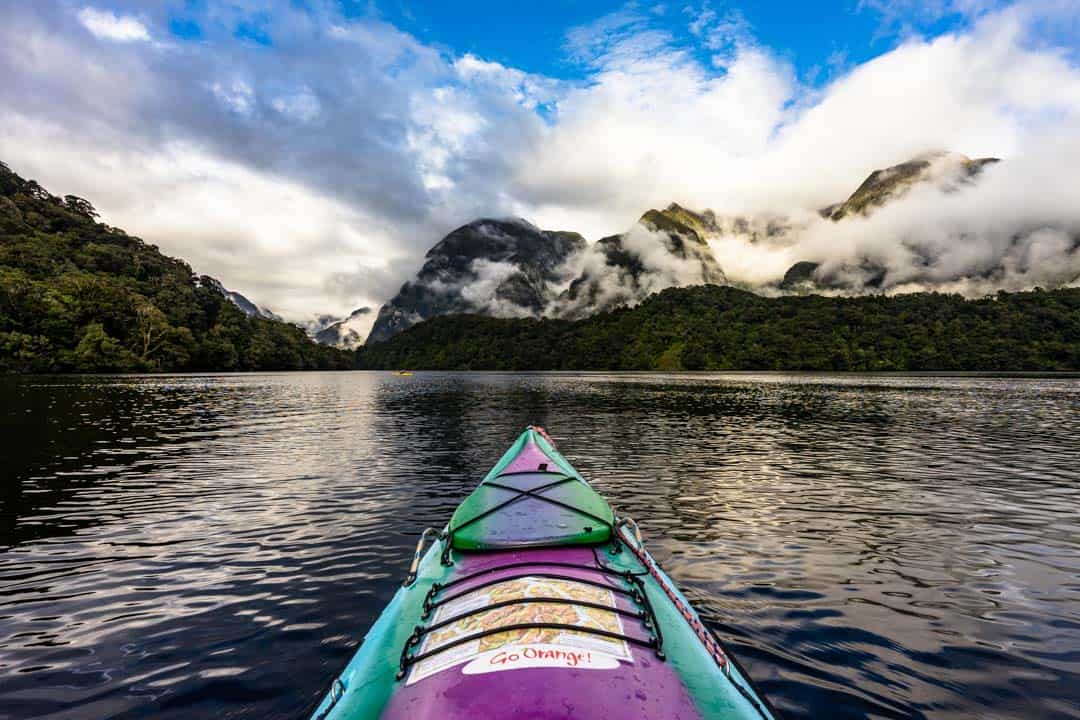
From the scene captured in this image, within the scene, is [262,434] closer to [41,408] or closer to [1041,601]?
[41,408]

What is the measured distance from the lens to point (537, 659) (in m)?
3.87

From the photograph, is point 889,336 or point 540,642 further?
point 889,336

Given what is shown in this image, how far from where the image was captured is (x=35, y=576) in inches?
372

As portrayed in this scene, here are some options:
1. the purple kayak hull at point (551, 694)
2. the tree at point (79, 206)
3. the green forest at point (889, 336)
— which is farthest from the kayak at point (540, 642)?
the tree at point (79, 206)

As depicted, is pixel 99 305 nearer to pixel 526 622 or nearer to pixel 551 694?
pixel 526 622

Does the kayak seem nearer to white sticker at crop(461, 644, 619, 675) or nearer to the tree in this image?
white sticker at crop(461, 644, 619, 675)

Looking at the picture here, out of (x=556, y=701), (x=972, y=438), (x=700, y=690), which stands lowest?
(x=972, y=438)

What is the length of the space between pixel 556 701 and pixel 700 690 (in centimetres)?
128

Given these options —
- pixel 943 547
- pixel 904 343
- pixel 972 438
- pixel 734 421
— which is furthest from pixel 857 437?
pixel 904 343

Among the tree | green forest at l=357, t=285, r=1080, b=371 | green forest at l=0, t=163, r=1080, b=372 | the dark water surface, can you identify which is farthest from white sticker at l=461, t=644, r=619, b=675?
the tree

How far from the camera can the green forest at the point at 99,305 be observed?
103875mm

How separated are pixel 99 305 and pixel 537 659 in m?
157

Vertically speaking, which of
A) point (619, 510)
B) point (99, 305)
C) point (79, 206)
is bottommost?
point (619, 510)

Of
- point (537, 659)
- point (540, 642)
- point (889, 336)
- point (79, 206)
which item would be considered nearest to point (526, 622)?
point (540, 642)
